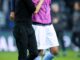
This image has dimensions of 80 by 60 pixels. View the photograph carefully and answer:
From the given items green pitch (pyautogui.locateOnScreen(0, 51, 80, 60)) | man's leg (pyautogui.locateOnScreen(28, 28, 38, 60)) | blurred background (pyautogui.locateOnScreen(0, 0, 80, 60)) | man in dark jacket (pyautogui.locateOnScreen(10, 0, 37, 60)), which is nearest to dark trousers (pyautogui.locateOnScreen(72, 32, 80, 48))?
blurred background (pyautogui.locateOnScreen(0, 0, 80, 60))

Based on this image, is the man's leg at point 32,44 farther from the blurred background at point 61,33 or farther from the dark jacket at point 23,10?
the blurred background at point 61,33

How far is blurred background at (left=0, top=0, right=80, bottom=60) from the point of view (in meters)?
16.8

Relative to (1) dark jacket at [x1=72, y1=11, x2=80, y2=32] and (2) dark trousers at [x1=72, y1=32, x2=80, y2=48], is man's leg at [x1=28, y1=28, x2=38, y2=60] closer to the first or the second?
(2) dark trousers at [x1=72, y1=32, x2=80, y2=48]

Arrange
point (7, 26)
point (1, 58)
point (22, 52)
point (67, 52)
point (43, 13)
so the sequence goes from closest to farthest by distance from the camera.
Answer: point (22, 52), point (43, 13), point (1, 58), point (67, 52), point (7, 26)

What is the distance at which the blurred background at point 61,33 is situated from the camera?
1677 cm

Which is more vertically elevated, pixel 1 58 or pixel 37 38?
pixel 37 38

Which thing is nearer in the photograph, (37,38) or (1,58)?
(37,38)

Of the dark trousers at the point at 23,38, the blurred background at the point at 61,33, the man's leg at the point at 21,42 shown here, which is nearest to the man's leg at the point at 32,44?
the dark trousers at the point at 23,38

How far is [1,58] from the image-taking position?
15.2 meters

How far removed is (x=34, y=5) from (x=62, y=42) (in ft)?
24.9

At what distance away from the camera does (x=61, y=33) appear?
17250 mm

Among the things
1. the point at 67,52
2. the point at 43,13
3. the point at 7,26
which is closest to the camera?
the point at 43,13

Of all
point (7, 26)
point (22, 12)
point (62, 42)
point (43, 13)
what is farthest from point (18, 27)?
point (7, 26)

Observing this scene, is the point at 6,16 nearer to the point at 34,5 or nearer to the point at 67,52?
the point at 67,52
